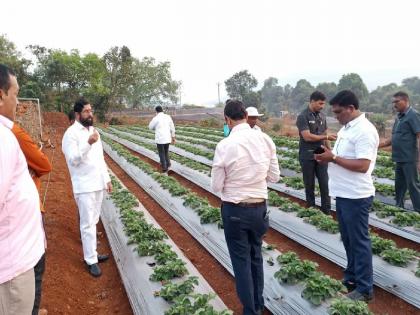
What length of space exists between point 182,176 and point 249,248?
7.21 metres

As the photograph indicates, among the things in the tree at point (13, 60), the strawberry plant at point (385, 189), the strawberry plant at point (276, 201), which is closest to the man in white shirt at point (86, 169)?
the strawberry plant at point (276, 201)

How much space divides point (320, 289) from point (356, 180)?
3.76 feet

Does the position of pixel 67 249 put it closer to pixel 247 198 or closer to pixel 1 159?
pixel 247 198

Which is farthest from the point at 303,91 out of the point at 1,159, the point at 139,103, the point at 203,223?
the point at 1,159

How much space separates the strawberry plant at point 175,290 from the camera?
362 centimetres

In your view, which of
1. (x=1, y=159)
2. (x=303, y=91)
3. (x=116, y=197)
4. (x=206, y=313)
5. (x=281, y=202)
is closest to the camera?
(x=1, y=159)

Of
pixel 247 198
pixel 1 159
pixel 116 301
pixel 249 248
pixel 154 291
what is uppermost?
pixel 1 159

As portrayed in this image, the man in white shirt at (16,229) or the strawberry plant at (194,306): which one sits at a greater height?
the man in white shirt at (16,229)

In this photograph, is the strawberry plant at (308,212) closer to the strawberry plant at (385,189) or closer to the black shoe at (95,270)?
the strawberry plant at (385,189)

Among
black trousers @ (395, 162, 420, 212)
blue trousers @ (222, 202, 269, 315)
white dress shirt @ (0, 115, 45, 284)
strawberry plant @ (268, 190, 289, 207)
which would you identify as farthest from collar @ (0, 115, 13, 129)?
black trousers @ (395, 162, 420, 212)

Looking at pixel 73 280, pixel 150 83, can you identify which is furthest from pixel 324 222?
pixel 150 83

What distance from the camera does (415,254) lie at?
4.20 m

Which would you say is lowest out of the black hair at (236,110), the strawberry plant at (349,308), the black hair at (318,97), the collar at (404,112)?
the strawberry plant at (349,308)

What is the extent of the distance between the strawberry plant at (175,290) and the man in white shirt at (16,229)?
5.88 feet
